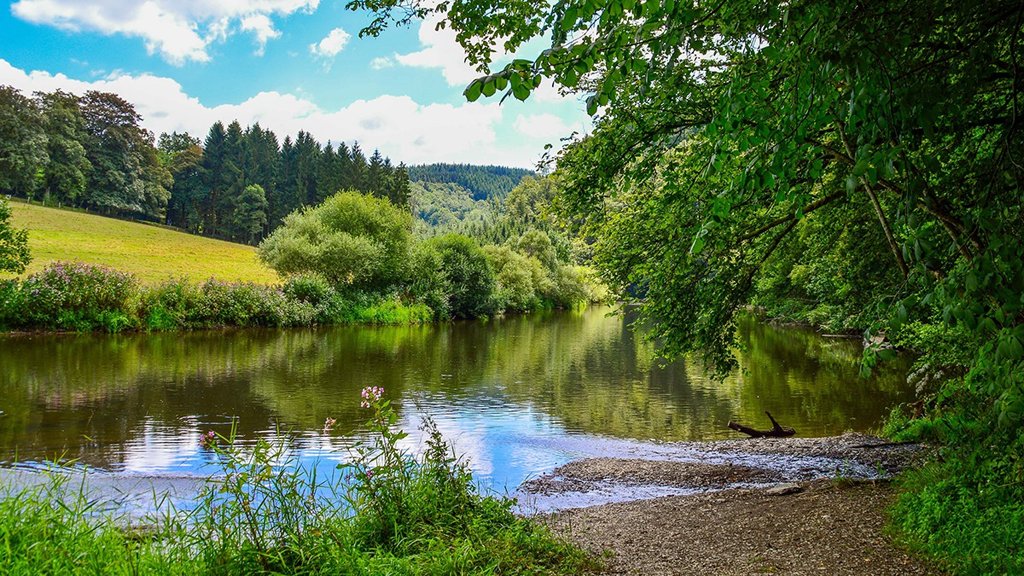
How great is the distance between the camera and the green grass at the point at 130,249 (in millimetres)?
49375

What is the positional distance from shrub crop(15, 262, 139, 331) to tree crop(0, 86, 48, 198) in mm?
46787

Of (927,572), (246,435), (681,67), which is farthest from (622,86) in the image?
(246,435)

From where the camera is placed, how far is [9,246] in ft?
90.4

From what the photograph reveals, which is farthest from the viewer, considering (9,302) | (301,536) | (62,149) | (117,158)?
(117,158)

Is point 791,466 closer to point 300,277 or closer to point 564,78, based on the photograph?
point 564,78

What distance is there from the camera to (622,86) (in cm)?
852

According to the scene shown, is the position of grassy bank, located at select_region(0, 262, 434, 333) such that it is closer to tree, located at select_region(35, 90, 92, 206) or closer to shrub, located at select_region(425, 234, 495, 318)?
shrub, located at select_region(425, 234, 495, 318)

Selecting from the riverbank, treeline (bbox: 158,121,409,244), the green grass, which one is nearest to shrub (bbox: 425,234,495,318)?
the green grass

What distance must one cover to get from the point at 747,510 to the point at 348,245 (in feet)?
137

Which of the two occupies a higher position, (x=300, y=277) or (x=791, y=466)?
(x=300, y=277)

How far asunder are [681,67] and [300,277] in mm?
39310

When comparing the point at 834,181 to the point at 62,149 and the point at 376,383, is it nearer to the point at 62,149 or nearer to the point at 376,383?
the point at 376,383

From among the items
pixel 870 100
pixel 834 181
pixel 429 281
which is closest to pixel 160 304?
pixel 429 281

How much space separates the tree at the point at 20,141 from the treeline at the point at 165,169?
9cm
